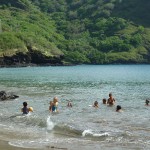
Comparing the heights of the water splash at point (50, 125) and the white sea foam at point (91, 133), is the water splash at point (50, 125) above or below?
below

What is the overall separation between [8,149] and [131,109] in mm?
21192

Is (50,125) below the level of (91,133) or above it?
below

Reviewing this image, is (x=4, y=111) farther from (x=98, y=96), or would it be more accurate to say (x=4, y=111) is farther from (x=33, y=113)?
(x=98, y=96)

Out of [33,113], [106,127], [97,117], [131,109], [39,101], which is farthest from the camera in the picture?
[39,101]

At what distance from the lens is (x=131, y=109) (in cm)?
3775

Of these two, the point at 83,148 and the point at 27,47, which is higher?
the point at 27,47

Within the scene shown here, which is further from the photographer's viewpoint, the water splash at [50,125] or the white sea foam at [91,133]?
the water splash at [50,125]

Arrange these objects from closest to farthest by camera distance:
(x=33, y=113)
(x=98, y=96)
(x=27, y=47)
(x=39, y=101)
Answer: (x=33, y=113) < (x=39, y=101) < (x=98, y=96) < (x=27, y=47)

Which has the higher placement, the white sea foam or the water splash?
the white sea foam

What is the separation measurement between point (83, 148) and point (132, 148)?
2.71 m

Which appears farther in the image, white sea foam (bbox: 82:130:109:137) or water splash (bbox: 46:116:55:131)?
water splash (bbox: 46:116:55:131)

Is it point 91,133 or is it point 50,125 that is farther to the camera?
point 50,125

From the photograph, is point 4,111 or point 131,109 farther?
point 131,109

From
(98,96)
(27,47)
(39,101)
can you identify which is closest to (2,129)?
(39,101)
